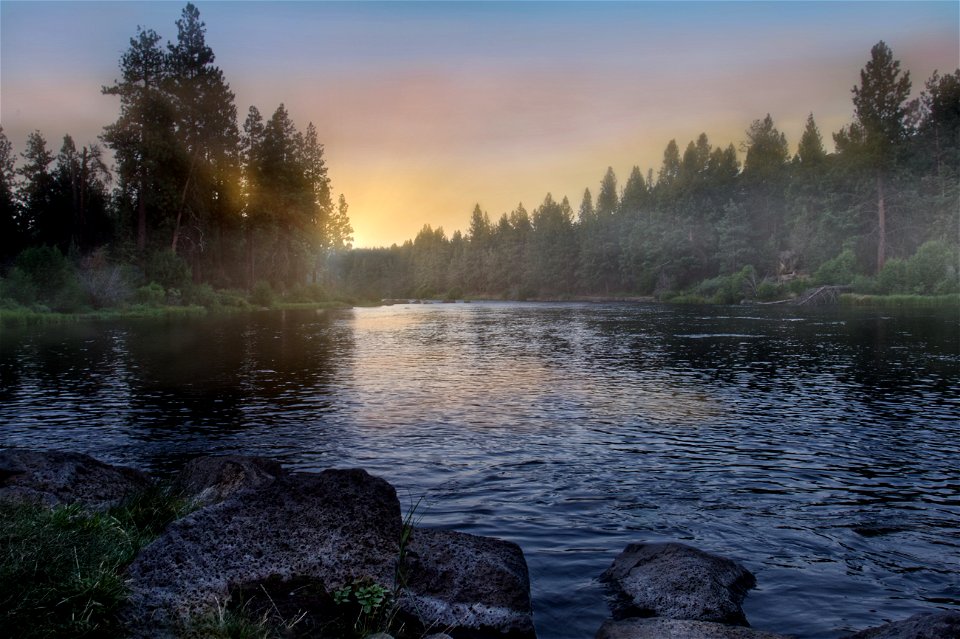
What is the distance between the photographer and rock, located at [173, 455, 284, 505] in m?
8.21

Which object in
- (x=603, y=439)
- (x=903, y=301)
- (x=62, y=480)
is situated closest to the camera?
(x=62, y=480)

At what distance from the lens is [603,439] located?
13844 mm

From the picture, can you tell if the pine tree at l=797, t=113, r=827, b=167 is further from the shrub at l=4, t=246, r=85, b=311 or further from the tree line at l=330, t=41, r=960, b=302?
the shrub at l=4, t=246, r=85, b=311

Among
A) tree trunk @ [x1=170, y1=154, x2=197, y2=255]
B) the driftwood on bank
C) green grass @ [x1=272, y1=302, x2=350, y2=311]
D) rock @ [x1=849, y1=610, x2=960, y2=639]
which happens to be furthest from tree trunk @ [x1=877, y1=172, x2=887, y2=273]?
rock @ [x1=849, y1=610, x2=960, y2=639]

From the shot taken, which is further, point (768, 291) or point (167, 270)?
point (768, 291)

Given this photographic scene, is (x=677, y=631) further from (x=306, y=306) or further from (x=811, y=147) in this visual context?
(x=811, y=147)

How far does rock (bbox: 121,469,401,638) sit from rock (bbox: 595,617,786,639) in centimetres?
209

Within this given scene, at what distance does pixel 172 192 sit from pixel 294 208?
23.0 meters

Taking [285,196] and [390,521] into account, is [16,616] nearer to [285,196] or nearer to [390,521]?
[390,521]

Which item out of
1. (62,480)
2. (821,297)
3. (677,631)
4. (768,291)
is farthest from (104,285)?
(768,291)

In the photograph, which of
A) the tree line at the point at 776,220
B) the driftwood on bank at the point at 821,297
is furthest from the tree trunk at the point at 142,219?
the driftwood on bank at the point at 821,297

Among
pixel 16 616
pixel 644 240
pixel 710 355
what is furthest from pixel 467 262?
pixel 16 616

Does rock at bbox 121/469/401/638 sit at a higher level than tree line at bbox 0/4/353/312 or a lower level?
lower

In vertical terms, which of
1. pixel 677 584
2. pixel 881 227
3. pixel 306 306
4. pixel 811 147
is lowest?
pixel 677 584
